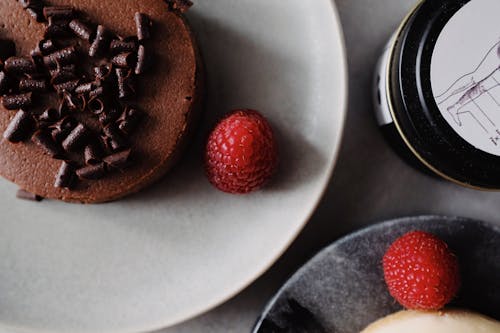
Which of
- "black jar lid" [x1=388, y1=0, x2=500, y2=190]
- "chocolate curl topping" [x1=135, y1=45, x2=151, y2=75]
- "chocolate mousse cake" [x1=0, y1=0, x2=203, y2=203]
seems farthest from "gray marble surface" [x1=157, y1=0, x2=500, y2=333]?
"chocolate curl topping" [x1=135, y1=45, x2=151, y2=75]

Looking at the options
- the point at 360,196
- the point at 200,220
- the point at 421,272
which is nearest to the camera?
the point at 421,272

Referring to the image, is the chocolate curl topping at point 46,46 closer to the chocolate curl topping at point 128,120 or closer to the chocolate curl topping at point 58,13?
the chocolate curl topping at point 58,13

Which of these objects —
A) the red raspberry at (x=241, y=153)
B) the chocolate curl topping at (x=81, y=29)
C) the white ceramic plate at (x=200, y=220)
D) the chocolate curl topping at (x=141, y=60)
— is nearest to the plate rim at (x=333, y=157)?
the white ceramic plate at (x=200, y=220)

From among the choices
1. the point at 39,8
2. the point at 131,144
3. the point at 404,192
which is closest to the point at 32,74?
the point at 39,8

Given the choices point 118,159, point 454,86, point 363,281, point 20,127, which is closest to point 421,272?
point 363,281

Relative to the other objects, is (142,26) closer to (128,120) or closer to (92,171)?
(128,120)
